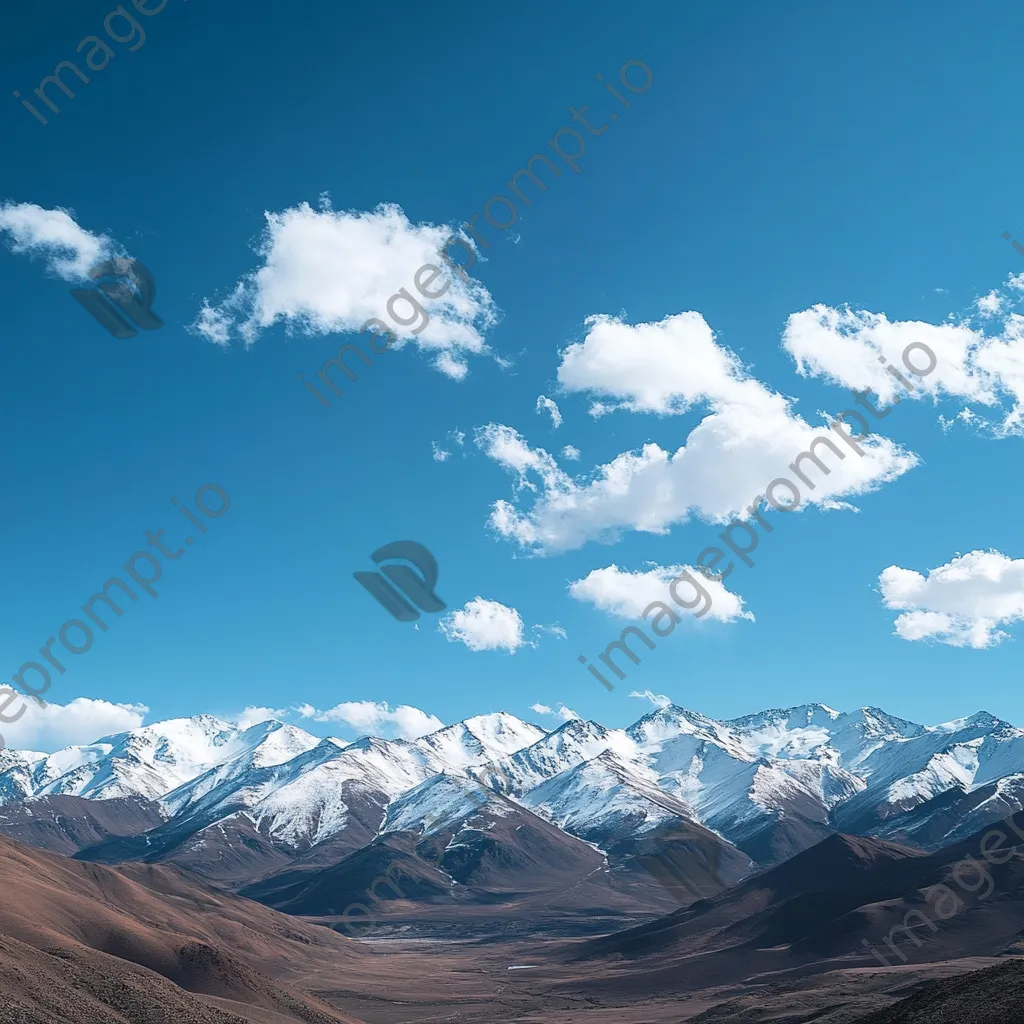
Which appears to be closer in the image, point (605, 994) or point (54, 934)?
point (54, 934)

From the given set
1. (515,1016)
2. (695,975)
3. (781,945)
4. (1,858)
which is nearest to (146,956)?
(1,858)

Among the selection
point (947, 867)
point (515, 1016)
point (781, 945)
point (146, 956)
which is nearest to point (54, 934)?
point (146, 956)

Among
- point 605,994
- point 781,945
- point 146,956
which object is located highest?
point 781,945

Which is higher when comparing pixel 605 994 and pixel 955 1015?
pixel 955 1015

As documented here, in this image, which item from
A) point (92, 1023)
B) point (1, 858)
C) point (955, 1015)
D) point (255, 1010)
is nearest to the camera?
point (955, 1015)

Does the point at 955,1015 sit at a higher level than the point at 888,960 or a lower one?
lower

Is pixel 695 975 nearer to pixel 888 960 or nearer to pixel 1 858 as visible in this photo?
pixel 888 960

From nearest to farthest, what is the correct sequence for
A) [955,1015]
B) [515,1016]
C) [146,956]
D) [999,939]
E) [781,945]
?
[955,1015], [146,956], [515,1016], [999,939], [781,945]

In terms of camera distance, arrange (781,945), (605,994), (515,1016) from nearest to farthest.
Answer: (515,1016)
(605,994)
(781,945)

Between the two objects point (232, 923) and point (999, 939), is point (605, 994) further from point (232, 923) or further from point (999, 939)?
point (232, 923)
